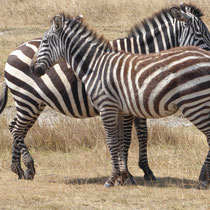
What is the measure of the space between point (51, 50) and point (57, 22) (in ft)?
1.41

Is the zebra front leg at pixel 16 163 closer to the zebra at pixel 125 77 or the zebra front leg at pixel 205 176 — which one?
the zebra at pixel 125 77

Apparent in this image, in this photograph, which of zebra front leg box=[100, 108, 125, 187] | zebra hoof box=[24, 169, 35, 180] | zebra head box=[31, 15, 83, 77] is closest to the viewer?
zebra front leg box=[100, 108, 125, 187]

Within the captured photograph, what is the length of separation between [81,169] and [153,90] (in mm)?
2566

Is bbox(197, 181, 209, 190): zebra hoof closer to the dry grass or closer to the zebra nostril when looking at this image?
the dry grass

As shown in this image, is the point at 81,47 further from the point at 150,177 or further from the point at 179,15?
the point at 150,177

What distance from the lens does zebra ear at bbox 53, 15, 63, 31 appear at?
29.8 ft

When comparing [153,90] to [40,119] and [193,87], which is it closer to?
[193,87]

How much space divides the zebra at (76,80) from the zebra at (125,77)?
36cm

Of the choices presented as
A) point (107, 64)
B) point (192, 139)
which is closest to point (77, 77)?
point (107, 64)

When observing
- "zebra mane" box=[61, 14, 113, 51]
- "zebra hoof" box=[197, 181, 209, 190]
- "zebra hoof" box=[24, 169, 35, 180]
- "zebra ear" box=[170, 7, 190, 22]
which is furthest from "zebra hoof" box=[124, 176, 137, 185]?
"zebra ear" box=[170, 7, 190, 22]

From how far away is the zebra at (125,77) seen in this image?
26.2ft

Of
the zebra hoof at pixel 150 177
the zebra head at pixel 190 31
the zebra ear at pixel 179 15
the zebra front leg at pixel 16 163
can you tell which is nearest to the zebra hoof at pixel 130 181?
the zebra hoof at pixel 150 177

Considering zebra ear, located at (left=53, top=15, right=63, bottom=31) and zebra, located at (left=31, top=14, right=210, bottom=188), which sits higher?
zebra ear, located at (left=53, top=15, right=63, bottom=31)

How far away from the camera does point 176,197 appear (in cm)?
803
